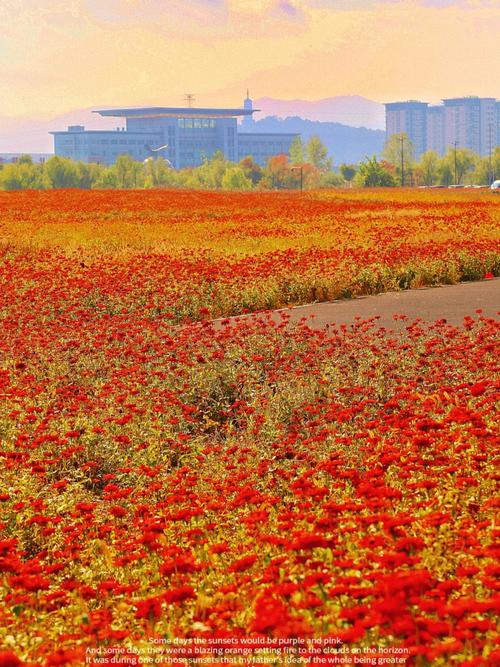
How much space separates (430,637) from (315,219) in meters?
27.7

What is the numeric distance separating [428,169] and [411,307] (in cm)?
11572

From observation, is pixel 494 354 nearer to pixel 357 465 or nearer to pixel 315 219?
pixel 357 465

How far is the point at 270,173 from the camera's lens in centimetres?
12888

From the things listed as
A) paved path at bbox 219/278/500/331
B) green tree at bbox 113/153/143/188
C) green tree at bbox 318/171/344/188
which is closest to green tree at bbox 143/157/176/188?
green tree at bbox 113/153/143/188

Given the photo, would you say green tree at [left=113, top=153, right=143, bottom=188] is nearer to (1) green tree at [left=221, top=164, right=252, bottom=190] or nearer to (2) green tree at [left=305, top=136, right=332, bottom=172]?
(1) green tree at [left=221, top=164, right=252, bottom=190]

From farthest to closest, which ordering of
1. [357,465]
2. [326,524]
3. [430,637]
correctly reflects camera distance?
1. [357,465]
2. [326,524]
3. [430,637]

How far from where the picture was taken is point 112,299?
14.2m

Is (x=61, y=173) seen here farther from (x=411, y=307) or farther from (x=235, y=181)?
(x=411, y=307)

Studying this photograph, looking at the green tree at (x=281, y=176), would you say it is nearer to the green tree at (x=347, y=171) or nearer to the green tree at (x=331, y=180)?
the green tree at (x=331, y=180)

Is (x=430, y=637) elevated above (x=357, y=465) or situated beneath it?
elevated above

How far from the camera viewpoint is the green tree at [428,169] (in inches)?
4956

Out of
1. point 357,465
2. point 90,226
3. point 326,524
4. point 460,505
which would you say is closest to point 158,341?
point 357,465

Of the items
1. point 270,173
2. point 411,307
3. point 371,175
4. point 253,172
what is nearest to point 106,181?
point 270,173

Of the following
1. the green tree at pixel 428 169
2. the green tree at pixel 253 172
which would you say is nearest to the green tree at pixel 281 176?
the green tree at pixel 253 172
